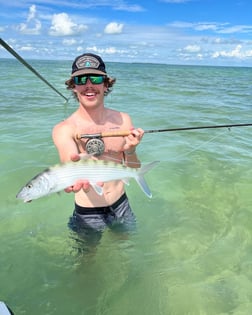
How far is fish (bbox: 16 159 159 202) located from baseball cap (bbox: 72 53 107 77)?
0.83 meters

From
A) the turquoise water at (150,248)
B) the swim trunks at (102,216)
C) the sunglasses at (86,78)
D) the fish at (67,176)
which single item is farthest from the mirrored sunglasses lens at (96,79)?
the turquoise water at (150,248)

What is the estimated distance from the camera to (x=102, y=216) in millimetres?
3574

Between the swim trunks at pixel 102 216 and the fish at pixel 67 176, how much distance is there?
0.65m

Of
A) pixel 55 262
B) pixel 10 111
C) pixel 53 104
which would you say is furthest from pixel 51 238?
pixel 53 104

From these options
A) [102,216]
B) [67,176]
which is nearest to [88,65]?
[67,176]

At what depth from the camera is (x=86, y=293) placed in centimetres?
359

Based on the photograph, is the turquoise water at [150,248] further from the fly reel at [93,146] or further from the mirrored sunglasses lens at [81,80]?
the mirrored sunglasses lens at [81,80]

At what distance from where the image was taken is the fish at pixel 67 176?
274 cm

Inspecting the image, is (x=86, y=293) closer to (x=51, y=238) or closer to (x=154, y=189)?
(x=51, y=238)

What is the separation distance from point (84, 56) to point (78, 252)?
2.17m

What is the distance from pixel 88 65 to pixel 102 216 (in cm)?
149

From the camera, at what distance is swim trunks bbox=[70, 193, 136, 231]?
11.6 ft

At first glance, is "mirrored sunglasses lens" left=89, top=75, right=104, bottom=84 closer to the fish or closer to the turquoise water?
the fish

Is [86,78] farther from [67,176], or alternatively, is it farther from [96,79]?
[67,176]
